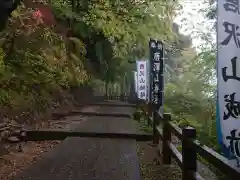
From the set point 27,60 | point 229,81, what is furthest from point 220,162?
point 27,60

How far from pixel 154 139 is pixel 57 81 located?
5.00 m

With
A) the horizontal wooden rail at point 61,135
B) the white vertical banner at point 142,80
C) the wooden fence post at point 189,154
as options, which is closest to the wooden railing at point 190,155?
the wooden fence post at point 189,154

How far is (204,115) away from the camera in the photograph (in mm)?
12359

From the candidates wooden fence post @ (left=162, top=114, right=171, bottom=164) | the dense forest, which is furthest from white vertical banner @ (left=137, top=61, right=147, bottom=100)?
wooden fence post @ (left=162, top=114, right=171, bottom=164)

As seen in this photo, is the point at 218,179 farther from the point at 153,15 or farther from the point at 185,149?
the point at 153,15

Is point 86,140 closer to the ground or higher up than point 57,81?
closer to the ground

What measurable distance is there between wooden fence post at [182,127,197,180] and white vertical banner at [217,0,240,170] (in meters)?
0.80

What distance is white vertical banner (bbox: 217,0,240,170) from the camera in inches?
119

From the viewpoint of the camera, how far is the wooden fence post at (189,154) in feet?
12.7

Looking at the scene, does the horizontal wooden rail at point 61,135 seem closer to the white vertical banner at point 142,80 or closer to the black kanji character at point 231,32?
the black kanji character at point 231,32

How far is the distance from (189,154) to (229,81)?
47.7 inches

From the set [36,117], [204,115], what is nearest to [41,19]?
[36,117]

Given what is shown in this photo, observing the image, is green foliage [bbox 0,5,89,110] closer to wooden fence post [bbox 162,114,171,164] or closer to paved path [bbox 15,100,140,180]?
paved path [bbox 15,100,140,180]

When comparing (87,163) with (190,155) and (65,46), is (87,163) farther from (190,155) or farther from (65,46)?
(65,46)
